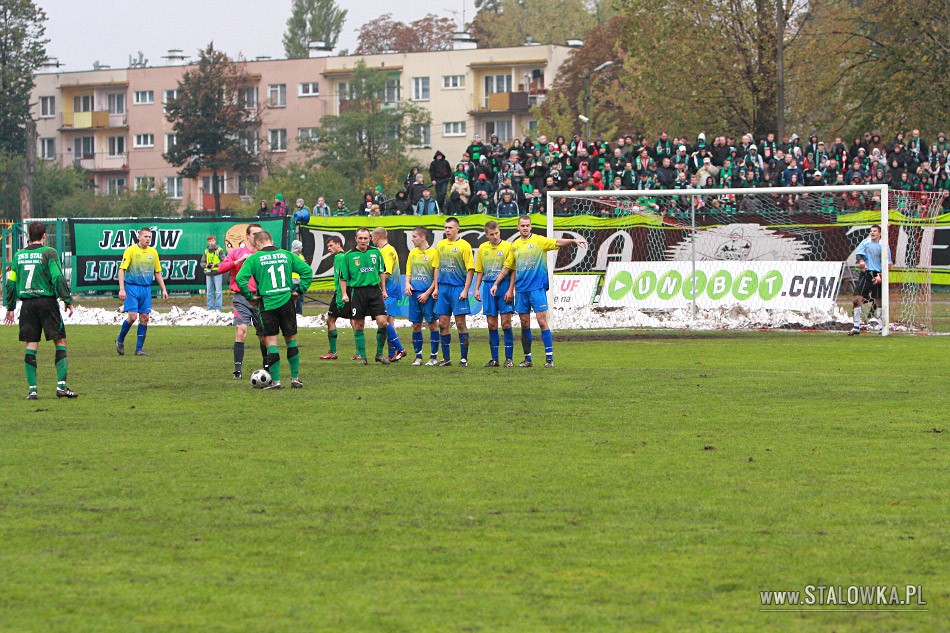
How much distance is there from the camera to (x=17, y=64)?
295ft

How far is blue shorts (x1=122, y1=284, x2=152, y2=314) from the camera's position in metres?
20.7

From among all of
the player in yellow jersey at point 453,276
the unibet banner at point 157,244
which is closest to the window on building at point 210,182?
the unibet banner at point 157,244

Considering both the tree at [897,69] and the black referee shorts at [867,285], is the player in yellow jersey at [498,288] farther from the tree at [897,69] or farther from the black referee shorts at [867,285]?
the tree at [897,69]

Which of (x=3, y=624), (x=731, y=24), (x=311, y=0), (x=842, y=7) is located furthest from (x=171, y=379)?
(x=311, y=0)

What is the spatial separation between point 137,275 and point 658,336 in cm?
999

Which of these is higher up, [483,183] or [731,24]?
[731,24]

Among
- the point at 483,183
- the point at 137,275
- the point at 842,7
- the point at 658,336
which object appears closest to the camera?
the point at 137,275

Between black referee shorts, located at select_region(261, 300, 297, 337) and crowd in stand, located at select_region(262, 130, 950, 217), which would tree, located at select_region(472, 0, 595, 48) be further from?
black referee shorts, located at select_region(261, 300, 297, 337)

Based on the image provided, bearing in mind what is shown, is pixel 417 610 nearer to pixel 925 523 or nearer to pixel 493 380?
pixel 925 523

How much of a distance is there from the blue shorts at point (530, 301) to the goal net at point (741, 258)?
679 centimetres

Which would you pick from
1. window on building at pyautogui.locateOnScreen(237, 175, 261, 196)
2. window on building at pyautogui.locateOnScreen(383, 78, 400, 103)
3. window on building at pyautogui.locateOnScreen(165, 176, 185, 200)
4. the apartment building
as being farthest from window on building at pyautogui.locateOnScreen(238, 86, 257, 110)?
window on building at pyautogui.locateOnScreen(383, 78, 400, 103)

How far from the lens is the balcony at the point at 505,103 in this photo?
85062 millimetres

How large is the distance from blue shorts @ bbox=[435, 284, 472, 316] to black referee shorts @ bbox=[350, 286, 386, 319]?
880mm

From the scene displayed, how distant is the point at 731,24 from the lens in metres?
45.4
